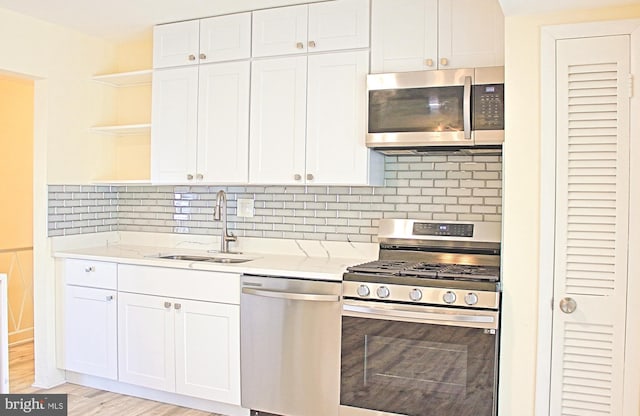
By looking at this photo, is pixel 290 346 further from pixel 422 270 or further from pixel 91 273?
pixel 91 273

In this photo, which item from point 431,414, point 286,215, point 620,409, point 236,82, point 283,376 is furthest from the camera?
point 286,215

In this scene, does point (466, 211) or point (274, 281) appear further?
point (466, 211)

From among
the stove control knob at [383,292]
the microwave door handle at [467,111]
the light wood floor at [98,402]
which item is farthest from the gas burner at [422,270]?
the light wood floor at [98,402]

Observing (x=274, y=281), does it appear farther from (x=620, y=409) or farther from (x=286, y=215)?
(x=620, y=409)

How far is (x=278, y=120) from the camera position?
11.6 ft

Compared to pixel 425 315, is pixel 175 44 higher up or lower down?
higher up

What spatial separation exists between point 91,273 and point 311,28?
6.82ft

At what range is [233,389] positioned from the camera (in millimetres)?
3293

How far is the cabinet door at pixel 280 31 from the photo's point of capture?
136 inches

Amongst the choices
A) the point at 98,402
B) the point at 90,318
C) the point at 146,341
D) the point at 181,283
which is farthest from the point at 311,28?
the point at 98,402

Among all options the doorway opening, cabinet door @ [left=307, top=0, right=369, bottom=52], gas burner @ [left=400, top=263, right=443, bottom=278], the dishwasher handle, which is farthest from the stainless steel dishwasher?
the doorway opening

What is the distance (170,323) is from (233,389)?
21.8 inches

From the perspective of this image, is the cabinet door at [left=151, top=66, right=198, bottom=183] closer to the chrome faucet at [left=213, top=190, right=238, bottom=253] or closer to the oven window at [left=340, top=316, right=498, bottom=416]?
the chrome faucet at [left=213, top=190, right=238, bottom=253]

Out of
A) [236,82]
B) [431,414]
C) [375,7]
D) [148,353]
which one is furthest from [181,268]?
[375,7]
